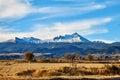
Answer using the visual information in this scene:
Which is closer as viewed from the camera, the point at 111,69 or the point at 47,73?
the point at 47,73

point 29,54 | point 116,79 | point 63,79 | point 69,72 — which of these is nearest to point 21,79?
point 63,79

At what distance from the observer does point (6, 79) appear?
45.7 metres

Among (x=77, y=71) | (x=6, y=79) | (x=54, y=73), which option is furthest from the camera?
(x=77, y=71)

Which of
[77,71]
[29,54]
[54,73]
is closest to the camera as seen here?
[54,73]

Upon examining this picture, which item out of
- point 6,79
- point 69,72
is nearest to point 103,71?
point 69,72

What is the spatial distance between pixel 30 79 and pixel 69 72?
18.1m

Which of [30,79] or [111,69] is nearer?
[30,79]

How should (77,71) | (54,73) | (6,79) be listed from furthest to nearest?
(77,71) < (54,73) < (6,79)

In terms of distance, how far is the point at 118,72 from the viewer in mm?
65125

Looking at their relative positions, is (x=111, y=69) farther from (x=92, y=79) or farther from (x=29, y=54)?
(x=29, y=54)

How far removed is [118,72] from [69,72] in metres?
8.35

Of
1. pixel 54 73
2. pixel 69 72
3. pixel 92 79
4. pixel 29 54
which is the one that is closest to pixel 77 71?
pixel 69 72

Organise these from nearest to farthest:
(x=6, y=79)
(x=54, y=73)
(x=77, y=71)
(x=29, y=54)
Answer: (x=6, y=79), (x=54, y=73), (x=77, y=71), (x=29, y=54)

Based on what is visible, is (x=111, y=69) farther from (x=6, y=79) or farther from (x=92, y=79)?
(x=6, y=79)
